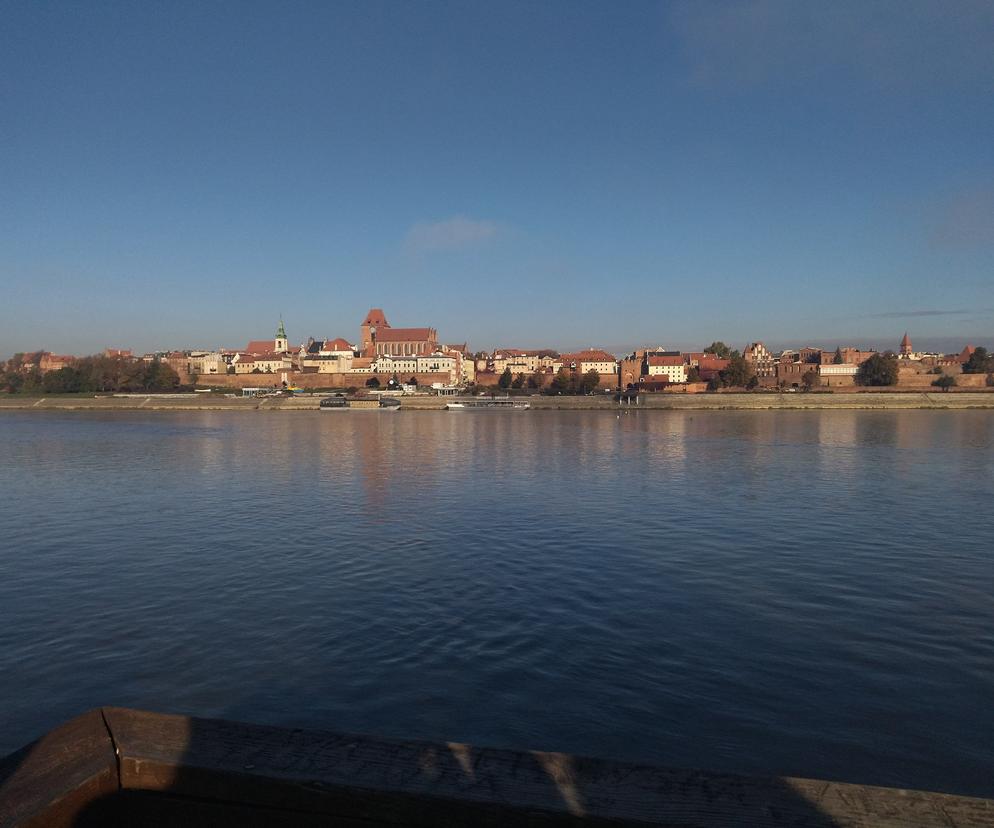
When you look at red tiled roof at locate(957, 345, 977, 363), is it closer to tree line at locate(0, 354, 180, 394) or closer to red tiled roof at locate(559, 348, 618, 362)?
red tiled roof at locate(559, 348, 618, 362)

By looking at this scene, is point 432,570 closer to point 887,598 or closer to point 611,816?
A: point 887,598

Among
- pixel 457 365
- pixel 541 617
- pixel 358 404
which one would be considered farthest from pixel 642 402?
pixel 541 617

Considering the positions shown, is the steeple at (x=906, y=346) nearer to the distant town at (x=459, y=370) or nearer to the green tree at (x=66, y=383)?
the distant town at (x=459, y=370)

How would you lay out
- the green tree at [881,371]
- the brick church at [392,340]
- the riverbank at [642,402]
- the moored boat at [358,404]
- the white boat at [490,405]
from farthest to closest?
the brick church at [392,340] < the green tree at [881,371] < the white boat at [490,405] < the moored boat at [358,404] < the riverbank at [642,402]

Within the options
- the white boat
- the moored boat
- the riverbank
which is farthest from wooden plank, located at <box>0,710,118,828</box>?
the white boat

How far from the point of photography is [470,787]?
166 cm

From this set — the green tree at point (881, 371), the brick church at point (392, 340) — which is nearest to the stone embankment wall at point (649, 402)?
the green tree at point (881, 371)

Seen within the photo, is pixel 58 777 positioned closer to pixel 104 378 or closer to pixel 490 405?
pixel 490 405

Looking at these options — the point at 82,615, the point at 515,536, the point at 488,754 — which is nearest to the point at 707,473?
the point at 515,536

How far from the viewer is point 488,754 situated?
181 centimetres

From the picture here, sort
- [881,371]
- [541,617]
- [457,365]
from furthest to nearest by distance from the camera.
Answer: [457,365], [881,371], [541,617]

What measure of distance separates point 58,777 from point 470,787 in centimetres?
99

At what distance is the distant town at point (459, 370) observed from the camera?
286ft

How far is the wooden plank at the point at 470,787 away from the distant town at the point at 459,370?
82.6 m
